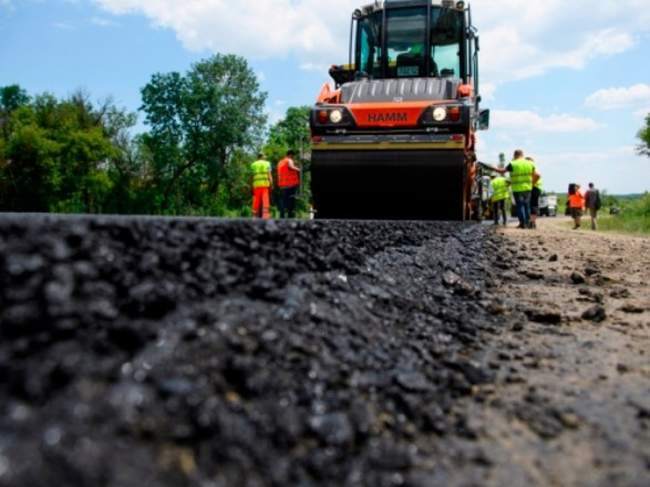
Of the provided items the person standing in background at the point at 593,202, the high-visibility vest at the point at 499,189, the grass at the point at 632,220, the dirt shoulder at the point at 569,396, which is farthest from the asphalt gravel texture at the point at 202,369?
the person standing in background at the point at 593,202

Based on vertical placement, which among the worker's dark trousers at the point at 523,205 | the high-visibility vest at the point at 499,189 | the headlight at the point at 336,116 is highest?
the headlight at the point at 336,116

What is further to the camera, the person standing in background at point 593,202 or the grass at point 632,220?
the person standing in background at point 593,202

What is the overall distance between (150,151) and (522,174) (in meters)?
40.1

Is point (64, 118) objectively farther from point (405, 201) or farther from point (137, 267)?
point (137, 267)

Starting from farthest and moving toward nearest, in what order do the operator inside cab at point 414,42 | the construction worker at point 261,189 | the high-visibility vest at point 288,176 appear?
1. the construction worker at point 261,189
2. the high-visibility vest at point 288,176
3. the operator inside cab at point 414,42

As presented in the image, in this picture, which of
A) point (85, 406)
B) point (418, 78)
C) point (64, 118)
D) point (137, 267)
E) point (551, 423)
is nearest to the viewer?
point (85, 406)

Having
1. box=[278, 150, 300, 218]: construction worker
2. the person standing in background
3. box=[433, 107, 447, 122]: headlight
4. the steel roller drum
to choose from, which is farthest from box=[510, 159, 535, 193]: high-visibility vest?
the person standing in background

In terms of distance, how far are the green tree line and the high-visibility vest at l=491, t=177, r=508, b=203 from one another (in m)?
29.8

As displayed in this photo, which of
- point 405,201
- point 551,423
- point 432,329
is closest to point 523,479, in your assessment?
point 551,423

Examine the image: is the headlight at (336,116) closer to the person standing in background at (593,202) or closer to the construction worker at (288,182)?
the construction worker at (288,182)

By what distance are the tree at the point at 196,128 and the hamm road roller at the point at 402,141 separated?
3723cm

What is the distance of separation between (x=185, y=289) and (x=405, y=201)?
19.2 ft

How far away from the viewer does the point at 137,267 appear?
166 centimetres

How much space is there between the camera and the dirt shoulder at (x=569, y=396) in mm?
1331
